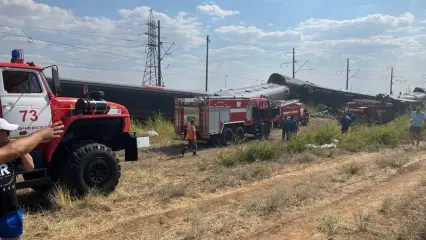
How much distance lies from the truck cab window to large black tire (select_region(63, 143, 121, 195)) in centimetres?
137

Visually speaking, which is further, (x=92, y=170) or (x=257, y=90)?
(x=257, y=90)

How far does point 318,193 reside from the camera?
7312mm

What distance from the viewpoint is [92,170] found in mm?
7383

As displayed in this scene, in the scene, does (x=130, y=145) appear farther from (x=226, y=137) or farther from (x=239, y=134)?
(x=239, y=134)

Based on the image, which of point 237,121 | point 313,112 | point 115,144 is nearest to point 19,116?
point 115,144

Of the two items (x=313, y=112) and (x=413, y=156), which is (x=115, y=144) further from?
(x=313, y=112)

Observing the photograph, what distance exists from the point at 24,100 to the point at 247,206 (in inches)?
165

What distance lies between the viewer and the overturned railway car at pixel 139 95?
60.2 feet

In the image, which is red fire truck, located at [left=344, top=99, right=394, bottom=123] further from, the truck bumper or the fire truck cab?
the fire truck cab

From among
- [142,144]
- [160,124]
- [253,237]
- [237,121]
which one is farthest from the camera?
[160,124]

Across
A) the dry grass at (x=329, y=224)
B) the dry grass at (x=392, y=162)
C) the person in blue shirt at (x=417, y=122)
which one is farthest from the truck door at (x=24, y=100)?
the person in blue shirt at (x=417, y=122)

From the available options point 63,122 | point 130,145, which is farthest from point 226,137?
point 63,122

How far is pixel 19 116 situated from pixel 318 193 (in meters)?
5.53

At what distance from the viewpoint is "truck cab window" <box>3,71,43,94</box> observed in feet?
21.3
